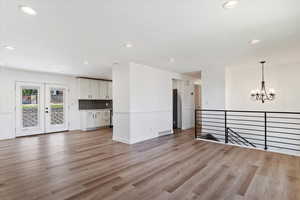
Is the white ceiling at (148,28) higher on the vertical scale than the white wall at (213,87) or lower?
higher

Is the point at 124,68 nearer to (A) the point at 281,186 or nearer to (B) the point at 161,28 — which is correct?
(B) the point at 161,28

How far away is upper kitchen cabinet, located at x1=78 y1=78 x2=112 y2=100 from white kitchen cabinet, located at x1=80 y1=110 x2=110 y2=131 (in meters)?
0.72

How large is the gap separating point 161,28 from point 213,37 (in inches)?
40.4

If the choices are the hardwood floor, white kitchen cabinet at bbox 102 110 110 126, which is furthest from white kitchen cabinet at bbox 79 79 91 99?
the hardwood floor

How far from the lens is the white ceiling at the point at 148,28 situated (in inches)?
72.1

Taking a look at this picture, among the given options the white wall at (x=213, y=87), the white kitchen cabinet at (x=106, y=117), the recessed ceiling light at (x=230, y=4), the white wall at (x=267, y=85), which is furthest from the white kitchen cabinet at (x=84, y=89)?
the recessed ceiling light at (x=230, y=4)

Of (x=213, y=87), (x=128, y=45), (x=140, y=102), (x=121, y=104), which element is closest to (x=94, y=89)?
(x=121, y=104)

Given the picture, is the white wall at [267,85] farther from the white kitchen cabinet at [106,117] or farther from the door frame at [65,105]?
the door frame at [65,105]

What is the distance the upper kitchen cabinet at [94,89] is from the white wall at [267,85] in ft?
18.0

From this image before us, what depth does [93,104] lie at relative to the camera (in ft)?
25.2

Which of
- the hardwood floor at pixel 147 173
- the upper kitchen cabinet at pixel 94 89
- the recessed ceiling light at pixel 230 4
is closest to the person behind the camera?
the recessed ceiling light at pixel 230 4

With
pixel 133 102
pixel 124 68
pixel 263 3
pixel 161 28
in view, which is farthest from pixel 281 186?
pixel 124 68

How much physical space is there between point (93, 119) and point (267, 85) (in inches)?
274

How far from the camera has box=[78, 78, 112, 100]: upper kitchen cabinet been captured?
22.7 ft
